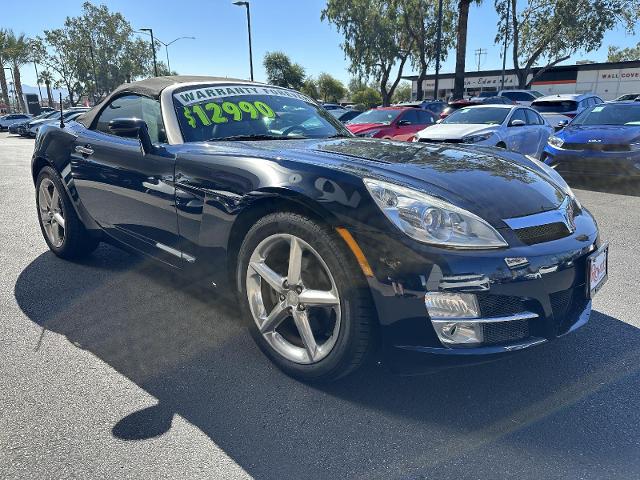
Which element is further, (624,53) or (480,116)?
(624,53)

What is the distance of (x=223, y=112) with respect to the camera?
3025 mm

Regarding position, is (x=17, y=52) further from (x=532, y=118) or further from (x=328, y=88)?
(x=532, y=118)

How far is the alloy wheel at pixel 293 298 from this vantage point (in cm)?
212

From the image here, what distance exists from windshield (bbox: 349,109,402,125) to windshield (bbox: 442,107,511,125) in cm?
209

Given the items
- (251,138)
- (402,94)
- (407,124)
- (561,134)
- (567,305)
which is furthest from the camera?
(402,94)

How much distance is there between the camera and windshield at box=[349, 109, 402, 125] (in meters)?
11.7

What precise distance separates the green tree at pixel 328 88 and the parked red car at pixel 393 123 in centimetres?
5104

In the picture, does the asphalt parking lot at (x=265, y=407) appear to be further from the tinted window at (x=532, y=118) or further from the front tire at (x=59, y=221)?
the tinted window at (x=532, y=118)

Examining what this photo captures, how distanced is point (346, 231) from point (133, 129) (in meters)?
1.48

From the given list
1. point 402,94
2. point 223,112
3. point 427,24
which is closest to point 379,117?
point 223,112

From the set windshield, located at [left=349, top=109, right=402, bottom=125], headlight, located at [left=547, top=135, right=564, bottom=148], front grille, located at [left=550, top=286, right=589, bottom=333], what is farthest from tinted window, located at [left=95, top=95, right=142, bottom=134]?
windshield, located at [left=349, top=109, right=402, bottom=125]

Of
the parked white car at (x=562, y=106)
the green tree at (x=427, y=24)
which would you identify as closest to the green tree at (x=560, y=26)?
the green tree at (x=427, y=24)

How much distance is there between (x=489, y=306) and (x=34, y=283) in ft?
10.5

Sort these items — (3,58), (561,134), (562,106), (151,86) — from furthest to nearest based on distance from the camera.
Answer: (3,58)
(562,106)
(561,134)
(151,86)
